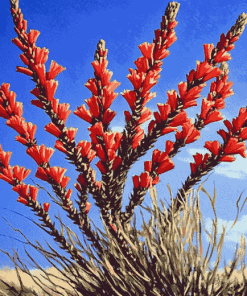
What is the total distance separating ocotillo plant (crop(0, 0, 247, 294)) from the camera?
1.70 m

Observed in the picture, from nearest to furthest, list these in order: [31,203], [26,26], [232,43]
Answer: [26,26], [232,43], [31,203]

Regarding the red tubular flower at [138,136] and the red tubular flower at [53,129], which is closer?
the red tubular flower at [53,129]

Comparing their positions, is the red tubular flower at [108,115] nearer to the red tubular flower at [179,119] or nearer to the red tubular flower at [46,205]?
the red tubular flower at [179,119]

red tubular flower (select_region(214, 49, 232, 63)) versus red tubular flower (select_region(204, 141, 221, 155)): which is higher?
red tubular flower (select_region(214, 49, 232, 63))

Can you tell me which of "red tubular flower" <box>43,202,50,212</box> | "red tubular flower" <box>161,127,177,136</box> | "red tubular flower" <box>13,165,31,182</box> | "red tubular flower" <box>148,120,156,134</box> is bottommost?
"red tubular flower" <box>43,202,50,212</box>

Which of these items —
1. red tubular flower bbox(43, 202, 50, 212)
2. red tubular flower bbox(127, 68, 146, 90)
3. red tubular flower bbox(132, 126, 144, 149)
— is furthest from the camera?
red tubular flower bbox(43, 202, 50, 212)

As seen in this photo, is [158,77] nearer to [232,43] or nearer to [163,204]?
[232,43]

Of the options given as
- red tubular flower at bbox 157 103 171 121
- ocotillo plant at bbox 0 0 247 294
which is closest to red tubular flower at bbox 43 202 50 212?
ocotillo plant at bbox 0 0 247 294

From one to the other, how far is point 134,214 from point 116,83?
110cm

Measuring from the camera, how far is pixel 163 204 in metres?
2.24

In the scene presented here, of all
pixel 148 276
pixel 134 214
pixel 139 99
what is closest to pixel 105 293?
pixel 148 276

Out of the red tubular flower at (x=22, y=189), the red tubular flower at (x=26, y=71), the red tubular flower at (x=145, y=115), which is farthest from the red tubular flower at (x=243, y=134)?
the red tubular flower at (x=22, y=189)

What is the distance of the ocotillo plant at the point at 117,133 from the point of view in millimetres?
1704

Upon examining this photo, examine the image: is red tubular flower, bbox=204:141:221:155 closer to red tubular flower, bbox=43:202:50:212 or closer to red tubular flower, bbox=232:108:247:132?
red tubular flower, bbox=232:108:247:132
